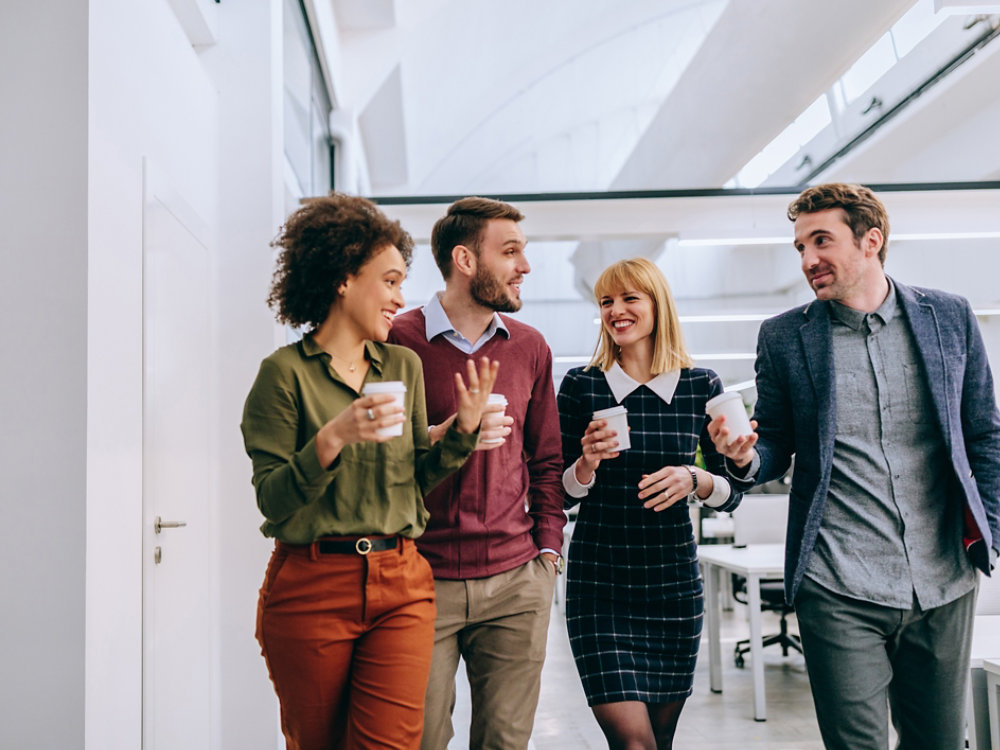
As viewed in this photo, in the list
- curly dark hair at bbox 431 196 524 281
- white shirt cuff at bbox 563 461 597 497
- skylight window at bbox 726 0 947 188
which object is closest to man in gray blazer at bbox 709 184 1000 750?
white shirt cuff at bbox 563 461 597 497

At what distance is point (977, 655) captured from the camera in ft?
7.84

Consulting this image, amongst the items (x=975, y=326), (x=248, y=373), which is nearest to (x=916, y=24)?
(x=975, y=326)

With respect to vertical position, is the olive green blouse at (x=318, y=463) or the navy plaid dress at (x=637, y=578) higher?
the olive green blouse at (x=318, y=463)

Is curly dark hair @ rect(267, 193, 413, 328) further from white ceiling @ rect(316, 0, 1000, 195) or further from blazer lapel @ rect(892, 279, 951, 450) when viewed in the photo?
white ceiling @ rect(316, 0, 1000, 195)

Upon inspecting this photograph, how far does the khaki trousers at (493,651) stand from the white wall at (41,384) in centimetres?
77

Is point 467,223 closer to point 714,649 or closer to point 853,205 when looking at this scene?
point 853,205

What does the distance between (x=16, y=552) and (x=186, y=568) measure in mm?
1195

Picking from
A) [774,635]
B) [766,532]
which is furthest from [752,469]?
[774,635]

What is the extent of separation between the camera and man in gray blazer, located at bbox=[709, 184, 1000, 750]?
208cm

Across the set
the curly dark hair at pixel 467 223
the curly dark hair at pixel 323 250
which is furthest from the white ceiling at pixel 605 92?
the curly dark hair at pixel 323 250

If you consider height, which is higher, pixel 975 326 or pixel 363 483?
pixel 975 326

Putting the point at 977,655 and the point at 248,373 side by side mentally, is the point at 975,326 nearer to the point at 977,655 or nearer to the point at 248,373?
the point at 977,655

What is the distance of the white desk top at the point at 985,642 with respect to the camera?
2.33m

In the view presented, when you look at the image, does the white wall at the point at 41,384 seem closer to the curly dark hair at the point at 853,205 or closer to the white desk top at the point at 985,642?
the curly dark hair at the point at 853,205
